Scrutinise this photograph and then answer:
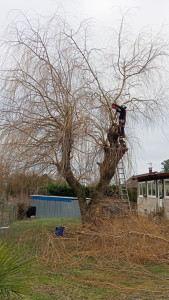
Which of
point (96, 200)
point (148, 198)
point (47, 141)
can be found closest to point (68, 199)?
point (148, 198)

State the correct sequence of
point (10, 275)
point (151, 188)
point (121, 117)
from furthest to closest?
point (151, 188) < point (121, 117) < point (10, 275)

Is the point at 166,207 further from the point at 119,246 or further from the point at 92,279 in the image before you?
the point at 92,279

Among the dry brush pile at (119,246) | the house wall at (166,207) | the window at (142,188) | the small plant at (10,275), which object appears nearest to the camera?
the small plant at (10,275)

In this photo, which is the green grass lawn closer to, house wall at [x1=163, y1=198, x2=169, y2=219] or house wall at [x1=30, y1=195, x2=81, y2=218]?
house wall at [x1=163, y1=198, x2=169, y2=219]

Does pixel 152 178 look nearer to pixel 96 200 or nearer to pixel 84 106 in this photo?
pixel 96 200

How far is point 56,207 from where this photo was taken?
27406mm

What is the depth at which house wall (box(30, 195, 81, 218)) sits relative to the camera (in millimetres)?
26492

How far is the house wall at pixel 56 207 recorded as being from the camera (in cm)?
2649

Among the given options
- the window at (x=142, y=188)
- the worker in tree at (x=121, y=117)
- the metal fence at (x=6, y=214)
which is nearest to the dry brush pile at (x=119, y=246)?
the worker in tree at (x=121, y=117)

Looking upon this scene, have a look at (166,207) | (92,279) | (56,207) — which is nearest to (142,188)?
(166,207)

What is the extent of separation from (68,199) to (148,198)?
28.9ft

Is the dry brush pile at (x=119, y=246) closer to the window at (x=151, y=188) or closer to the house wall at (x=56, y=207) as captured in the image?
the window at (x=151, y=188)

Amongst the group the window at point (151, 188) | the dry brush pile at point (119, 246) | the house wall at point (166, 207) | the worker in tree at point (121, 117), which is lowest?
the dry brush pile at point (119, 246)

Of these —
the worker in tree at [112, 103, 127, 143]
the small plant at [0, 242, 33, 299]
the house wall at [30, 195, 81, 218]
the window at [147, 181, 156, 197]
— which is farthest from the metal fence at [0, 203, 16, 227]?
the small plant at [0, 242, 33, 299]
